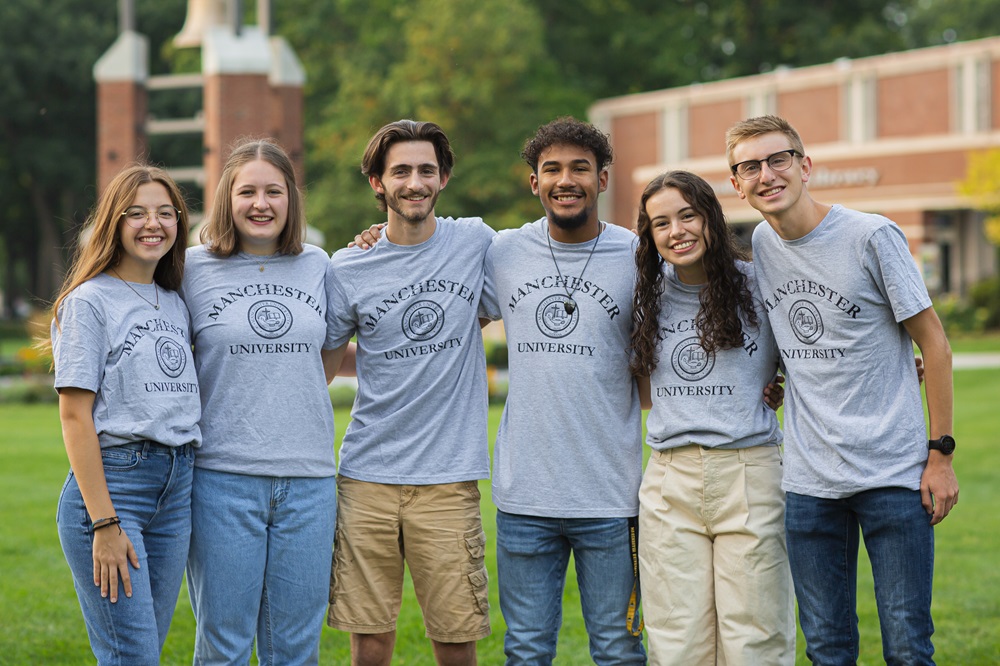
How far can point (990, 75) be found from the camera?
104ft

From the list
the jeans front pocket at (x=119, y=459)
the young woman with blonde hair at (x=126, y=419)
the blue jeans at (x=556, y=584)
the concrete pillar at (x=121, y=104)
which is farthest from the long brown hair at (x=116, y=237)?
the concrete pillar at (x=121, y=104)

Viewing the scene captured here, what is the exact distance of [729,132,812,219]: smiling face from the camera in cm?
404

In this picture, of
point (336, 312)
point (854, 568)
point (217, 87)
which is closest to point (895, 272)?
point (854, 568)

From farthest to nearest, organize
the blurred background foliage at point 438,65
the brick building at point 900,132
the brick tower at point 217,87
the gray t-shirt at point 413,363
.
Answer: the blurred background foliage at point 438,65 → the brick building at point 900,132 → the brick tower at point 217,87 → the gray t-shirt at point 413,363

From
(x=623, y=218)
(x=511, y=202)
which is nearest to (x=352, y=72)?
(x=511, y=202)

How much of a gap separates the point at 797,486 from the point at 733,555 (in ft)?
1.11

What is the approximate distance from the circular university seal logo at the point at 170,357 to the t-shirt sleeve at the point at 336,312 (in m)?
0.63

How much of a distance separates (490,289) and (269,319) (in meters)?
0.92

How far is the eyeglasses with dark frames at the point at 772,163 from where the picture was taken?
4.05 m

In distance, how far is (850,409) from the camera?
3.93 metres

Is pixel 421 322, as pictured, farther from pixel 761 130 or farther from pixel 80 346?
pixel 761 130

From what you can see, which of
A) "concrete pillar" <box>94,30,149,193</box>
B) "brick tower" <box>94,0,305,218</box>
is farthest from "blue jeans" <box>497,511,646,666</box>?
"concrete pillar" <box>94,30,149,193</box>

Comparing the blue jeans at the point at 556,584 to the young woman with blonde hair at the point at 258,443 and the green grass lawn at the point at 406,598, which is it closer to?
the young woman with blonde hair at the point at 258,443

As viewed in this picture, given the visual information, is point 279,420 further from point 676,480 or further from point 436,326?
Result: point 676,480
